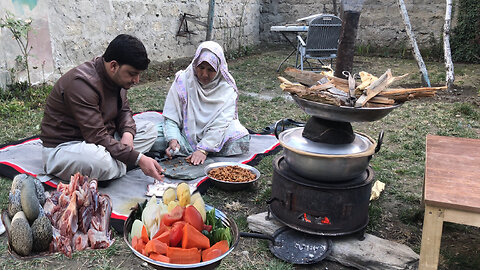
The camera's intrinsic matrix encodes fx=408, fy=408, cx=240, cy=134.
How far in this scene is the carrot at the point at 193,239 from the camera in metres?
1.65

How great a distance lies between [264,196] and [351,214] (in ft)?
2.95

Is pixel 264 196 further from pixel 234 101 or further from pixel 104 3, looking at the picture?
pixel 104 3

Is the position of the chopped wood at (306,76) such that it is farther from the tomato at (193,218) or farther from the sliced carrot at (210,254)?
the sliced carrot at (210,254)

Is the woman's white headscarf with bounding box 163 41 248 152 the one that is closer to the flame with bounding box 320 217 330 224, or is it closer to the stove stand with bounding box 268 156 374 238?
the stove stand with bounding box 268 156 374 238

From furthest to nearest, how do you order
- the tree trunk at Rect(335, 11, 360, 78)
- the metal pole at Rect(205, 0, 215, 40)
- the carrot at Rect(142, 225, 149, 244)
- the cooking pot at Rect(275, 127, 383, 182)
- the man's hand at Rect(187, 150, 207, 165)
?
the metal pole at Rect(205, 0, 215, 40) < the man's hand at Rect(187, 150, 207, 165) < the tree trunk at Rect(335, 11, 360, 78) < the cooking pot at Rect(275, 127, 383, 182) < the carrot at Rect(142, 225, 149, 244)

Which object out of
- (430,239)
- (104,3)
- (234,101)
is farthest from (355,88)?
(104,3)

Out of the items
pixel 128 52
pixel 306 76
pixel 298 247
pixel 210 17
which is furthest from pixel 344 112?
pixel 210 17

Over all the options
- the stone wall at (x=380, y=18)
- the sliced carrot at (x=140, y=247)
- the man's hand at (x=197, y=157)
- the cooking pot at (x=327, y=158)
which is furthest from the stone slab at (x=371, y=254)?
the stone wall at (x=380, y=18)

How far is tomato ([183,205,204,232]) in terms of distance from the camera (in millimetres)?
1759

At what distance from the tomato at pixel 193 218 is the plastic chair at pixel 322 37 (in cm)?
644

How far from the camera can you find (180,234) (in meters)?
1.68

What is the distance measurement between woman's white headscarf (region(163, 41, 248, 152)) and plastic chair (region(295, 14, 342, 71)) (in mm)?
4126

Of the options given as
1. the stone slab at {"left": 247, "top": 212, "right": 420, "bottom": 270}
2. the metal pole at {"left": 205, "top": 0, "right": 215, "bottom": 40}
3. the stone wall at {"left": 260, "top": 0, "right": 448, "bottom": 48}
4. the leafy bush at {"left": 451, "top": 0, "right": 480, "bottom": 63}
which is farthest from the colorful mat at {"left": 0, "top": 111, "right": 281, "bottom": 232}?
the stone wall at {"left": 260, "top": 0, "right": 448, "bottom": 48}

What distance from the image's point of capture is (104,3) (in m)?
6.72
